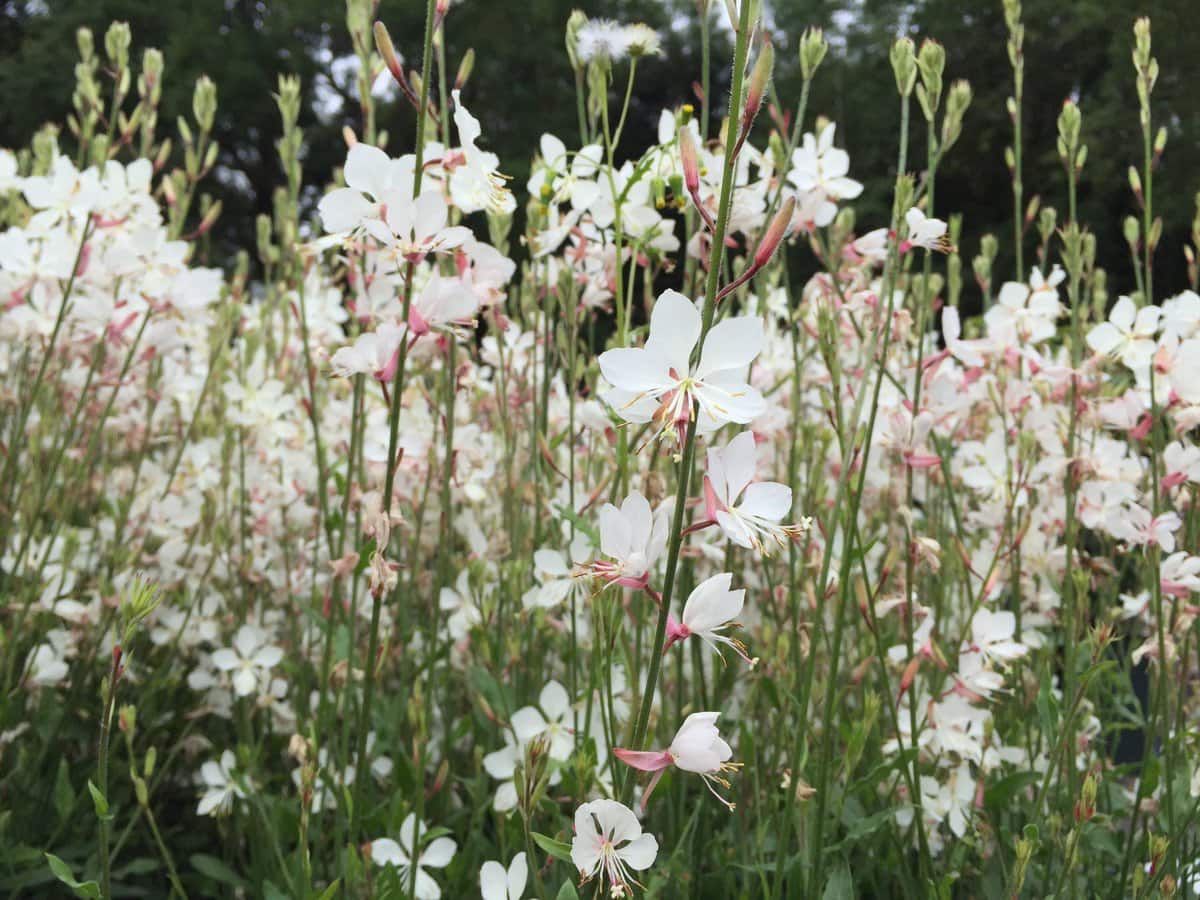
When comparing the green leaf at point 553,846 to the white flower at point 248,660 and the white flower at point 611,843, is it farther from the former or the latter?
the white flower at point 248,660

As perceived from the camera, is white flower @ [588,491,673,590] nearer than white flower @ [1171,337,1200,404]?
Yes

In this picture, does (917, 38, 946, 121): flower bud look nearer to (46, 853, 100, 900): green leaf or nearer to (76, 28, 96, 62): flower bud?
(46, 853, 100, 900): green leaf

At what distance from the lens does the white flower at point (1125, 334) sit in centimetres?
158

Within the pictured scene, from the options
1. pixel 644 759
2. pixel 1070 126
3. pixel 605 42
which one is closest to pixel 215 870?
pixel 644 759

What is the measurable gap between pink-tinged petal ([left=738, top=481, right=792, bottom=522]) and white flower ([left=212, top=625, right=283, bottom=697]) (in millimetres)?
1195

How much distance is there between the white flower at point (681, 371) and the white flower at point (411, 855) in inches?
28.9

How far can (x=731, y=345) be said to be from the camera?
0.79m

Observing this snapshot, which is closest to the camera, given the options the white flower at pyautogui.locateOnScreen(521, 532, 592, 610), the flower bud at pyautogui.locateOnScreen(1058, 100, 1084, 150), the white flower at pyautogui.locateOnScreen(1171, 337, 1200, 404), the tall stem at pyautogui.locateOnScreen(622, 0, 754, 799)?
the tall stem at pyautogui.locateOnScreen(622, 0, 754, 799)

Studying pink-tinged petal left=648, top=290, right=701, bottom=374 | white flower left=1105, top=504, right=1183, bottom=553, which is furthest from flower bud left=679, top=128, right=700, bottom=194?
white flower left=1105, top=504, right=1183, bottom=553

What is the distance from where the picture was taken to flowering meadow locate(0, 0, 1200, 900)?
3.33 feet

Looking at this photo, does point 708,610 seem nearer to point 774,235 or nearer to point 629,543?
point 629,543

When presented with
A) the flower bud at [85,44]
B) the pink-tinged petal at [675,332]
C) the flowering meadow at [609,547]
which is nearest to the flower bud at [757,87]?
the flowering meadow at [609,547]

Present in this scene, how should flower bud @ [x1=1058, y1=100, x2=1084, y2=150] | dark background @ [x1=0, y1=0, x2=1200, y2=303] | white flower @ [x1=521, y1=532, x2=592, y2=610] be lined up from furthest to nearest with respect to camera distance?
dark background @ [x1=0, y1=0, x2=1200, y2=303]
flower bud @ [x1=1058, y1=100, x2=1084, y2=150]
white flower @ [x1=521, y1=532, x2=592, y2=610]

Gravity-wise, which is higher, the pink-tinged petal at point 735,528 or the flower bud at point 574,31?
the flower bud at point 574,31
